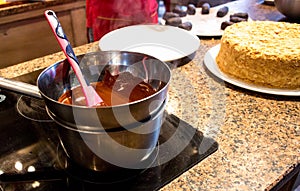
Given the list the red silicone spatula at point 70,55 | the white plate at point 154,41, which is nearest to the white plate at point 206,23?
the white plate at point 154,41

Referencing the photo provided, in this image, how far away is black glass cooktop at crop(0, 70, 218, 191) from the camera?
547 mm

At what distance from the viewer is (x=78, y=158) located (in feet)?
1.82

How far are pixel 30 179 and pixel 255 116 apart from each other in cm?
51

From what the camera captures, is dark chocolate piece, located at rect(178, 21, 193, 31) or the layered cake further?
dark chocolate piece, located at rect(178, 21, 193, 31)

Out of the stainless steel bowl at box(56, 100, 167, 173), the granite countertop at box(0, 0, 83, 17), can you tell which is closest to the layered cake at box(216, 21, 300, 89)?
the stainless steel bowl at box(56, 100, 167, 173)

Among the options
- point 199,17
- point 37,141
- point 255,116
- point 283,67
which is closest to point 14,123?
point 37,141

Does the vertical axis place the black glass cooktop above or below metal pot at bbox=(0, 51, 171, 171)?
below

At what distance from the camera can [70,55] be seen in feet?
1.82

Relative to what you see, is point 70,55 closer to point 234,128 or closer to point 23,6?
point 234,128

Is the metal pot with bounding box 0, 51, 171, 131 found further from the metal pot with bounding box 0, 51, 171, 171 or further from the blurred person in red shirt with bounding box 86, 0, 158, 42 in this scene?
the blurred person in red shirt with bounding box 86, 0, 158, 42

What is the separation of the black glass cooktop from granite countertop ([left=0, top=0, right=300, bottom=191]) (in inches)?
1.0

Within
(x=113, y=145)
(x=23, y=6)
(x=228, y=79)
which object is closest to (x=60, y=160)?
(x=113, y=145)

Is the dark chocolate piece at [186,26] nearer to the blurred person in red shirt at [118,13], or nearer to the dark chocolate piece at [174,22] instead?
the dark chocolate piece at [174,22]

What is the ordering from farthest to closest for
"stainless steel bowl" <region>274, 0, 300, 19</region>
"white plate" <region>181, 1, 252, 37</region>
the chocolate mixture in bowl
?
1. "stainless steel bowl" <region>274, 0, 300, 19</region>
2. "white plate" <region>181, 1, 252, 37</region>
3. the chocolate mixture in bowl
